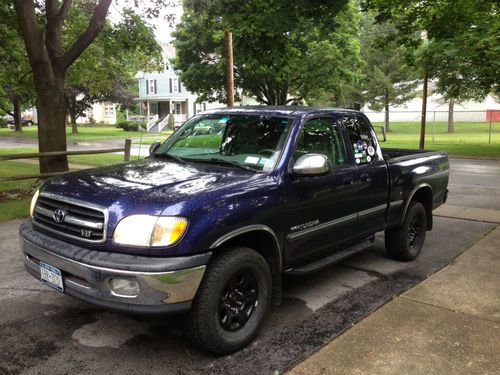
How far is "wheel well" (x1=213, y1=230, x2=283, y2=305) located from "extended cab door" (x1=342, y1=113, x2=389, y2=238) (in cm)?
127

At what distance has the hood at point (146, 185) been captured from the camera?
3.21m

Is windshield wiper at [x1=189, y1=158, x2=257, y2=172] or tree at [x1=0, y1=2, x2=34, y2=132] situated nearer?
windshield wiper at [x1=189, y1=158, x2=257, y2=172]

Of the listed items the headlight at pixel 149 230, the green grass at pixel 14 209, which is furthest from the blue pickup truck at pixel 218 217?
the green grass at pixel 14 209

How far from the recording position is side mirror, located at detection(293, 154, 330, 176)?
3.92m

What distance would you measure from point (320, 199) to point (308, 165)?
47 centimetres

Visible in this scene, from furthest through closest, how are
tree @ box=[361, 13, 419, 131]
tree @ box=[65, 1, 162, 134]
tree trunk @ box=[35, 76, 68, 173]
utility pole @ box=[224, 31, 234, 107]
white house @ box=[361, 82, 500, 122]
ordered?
1. white house @ box=[361, 82, 500, 122]
2. tree @ box=[361, 13, 419, 131]
3. tree @ box=[65, 1, 162, 134]
4. utility pole @ box=[224, 31, 234, 107]
5. tree trunk @ box=[35, 76, 68, 173]

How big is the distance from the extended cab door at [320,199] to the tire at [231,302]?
1.55ft

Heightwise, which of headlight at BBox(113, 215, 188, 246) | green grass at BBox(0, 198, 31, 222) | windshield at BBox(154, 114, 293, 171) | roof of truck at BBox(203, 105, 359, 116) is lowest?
green grass at BBox(0, 198, 31, 222)

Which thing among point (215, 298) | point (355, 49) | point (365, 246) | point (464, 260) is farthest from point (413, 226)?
point (355, 49)

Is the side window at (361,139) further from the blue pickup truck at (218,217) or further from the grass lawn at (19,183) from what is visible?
the grass lawn at (19,183)

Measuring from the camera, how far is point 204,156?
14.3 ft

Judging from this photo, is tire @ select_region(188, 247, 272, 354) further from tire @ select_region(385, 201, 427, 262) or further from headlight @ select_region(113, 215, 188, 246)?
tire @ select_region(385, 201, 427, 262)

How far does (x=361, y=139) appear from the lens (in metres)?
5.11

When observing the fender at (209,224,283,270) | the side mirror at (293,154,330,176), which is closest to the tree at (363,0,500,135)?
the side mirror at (293,154,330,176)
